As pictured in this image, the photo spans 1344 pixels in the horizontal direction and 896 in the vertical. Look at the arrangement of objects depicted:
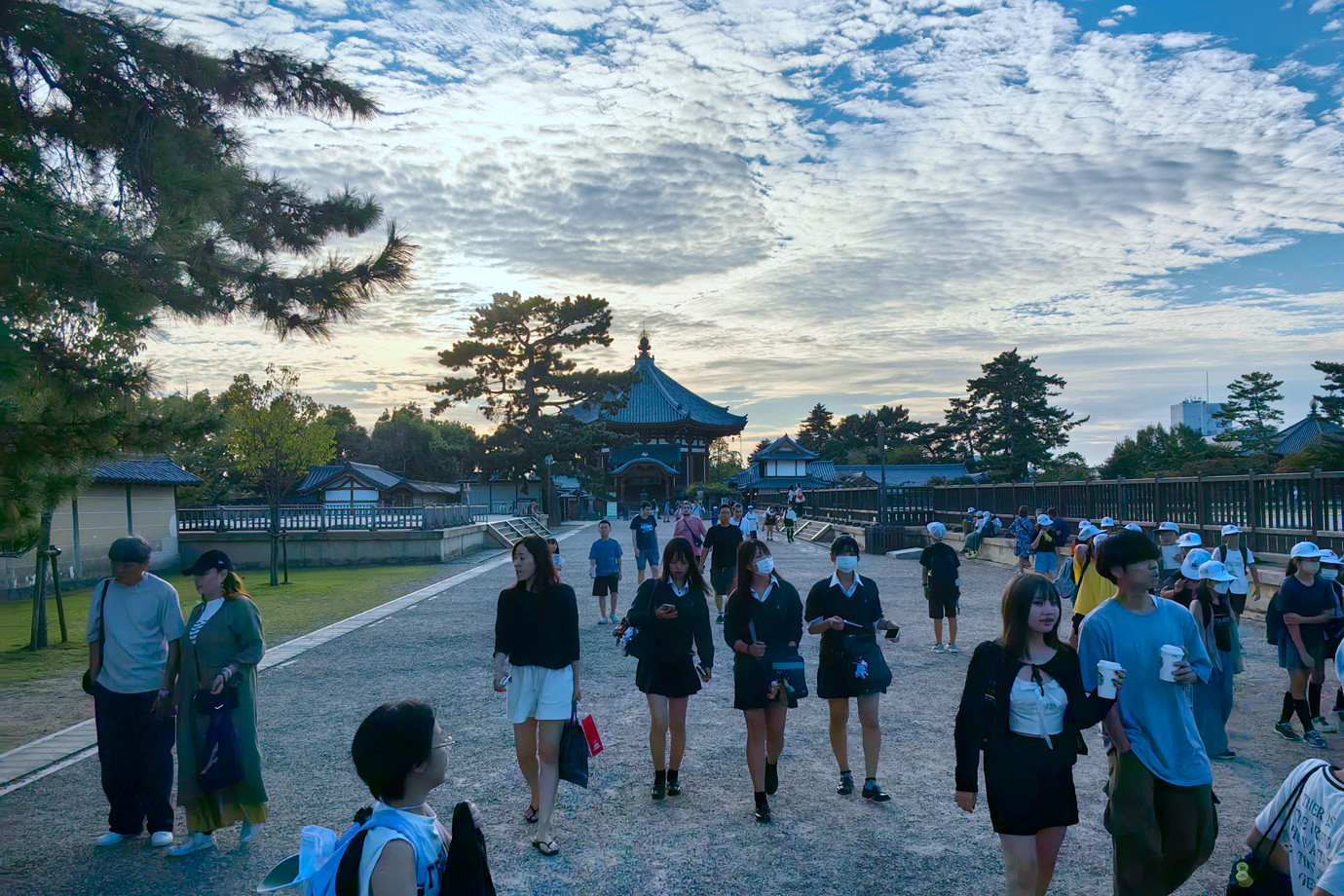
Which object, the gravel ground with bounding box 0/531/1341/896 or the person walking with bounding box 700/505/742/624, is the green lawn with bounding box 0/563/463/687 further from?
the person walking with bounding box 700/505/742/624

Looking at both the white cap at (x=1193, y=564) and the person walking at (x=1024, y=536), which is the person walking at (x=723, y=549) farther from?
the person walking at (x=1024, y=536)

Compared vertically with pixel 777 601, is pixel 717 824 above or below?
below

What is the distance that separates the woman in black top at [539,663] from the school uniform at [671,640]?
0.64 m

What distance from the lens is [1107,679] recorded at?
3305mm

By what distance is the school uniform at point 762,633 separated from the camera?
16.7ft

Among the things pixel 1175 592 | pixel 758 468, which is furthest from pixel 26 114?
pixel 758 468

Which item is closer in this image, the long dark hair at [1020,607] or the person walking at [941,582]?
the long dark hair at [1020,607]

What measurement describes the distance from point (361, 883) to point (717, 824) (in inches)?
130

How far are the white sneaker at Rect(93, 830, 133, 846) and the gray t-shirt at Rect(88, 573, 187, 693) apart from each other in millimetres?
829

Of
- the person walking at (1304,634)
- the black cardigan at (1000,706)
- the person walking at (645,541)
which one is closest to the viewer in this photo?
the black cardigan at (1000,706)

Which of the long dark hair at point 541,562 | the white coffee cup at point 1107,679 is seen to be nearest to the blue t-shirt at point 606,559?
the long dark hair at point 541,562

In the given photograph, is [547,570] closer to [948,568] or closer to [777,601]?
[777,601]

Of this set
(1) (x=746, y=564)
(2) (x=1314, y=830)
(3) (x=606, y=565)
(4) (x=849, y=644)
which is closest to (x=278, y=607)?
(3) (x=606, y=565)

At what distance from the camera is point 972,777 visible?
3430mm
